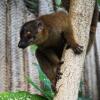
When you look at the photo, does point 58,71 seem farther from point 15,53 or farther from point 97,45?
point 97,45

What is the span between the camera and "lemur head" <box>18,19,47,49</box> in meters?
3.47

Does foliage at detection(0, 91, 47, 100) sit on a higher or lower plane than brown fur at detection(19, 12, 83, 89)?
lower

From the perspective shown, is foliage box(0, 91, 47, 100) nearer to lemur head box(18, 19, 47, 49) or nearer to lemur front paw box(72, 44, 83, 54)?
lemur head box(18, 19, 47, 49)

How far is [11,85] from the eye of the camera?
186 inches

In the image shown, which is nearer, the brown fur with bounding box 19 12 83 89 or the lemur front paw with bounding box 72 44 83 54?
the lemur front paw with bounding box 72 44 83 54

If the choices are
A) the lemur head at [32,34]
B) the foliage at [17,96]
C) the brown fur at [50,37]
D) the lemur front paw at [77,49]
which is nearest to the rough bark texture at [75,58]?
the lemur front paw at [77,49]

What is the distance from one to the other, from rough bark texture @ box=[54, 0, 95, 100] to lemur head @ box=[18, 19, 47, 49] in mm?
351

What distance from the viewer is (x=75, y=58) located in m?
3.23

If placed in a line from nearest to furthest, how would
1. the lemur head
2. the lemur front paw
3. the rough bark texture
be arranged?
the rough bark texture, the lemur front paw, the lemur head

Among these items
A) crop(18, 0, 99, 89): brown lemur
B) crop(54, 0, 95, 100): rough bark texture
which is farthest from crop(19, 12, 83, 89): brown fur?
crop(54, 0, 95, 100): rough bark texture

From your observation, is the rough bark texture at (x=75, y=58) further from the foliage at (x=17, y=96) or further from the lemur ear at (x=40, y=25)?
the foliage at (x=17, y=96)

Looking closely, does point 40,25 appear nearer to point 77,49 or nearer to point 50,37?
point 50,37

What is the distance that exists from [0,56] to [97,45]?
3.62ft

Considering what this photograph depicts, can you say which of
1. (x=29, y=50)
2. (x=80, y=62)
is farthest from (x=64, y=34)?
(x=29, y=50)
